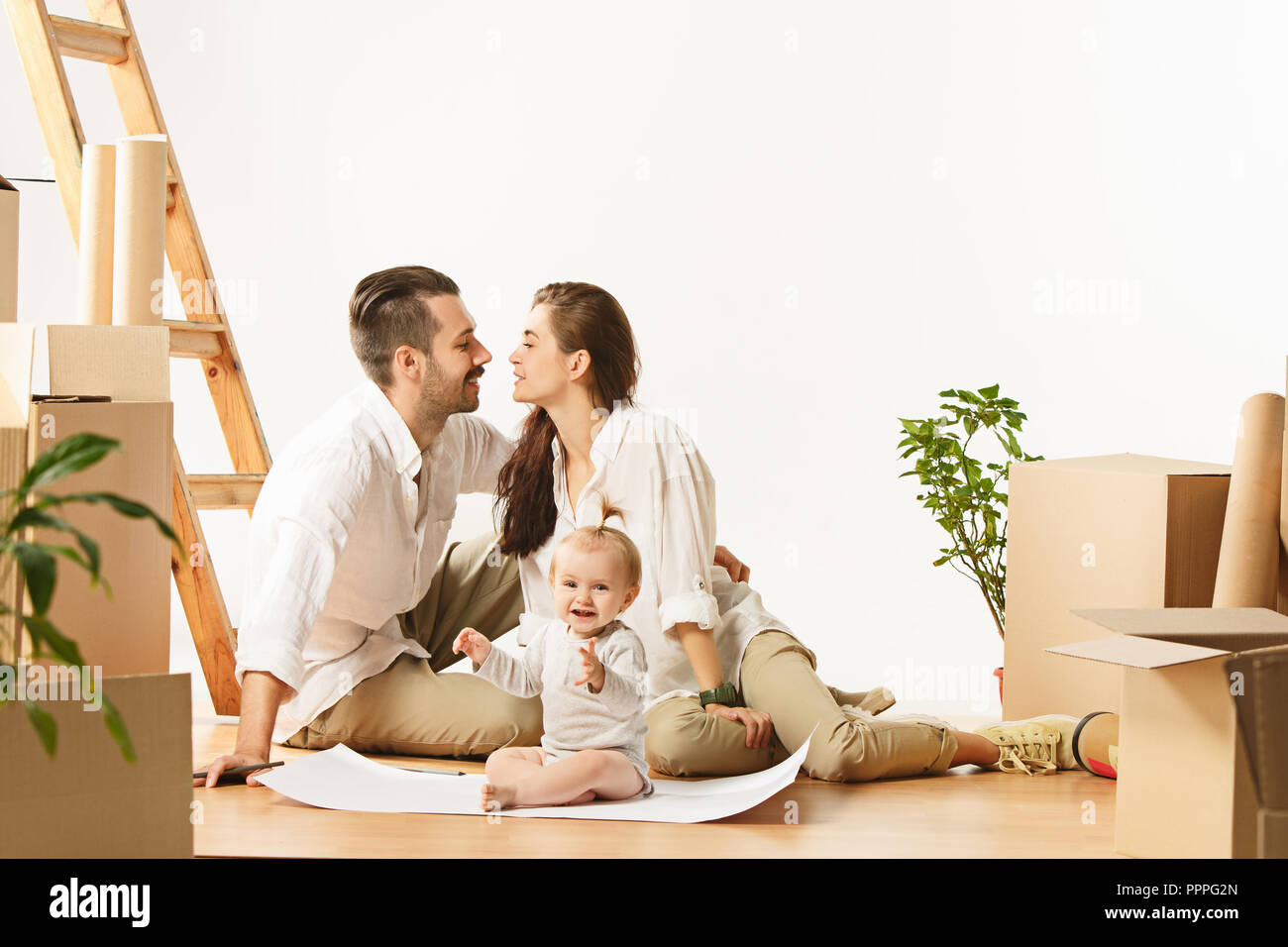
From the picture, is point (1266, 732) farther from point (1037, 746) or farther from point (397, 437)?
point (397, 437)

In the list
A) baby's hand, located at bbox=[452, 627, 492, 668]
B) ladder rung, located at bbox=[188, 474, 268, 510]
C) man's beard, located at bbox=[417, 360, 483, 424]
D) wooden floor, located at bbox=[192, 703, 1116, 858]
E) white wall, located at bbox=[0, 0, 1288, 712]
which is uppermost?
white wall, located at bbox=[0, 0, 1288, 712]

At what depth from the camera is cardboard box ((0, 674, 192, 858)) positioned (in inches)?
52.8

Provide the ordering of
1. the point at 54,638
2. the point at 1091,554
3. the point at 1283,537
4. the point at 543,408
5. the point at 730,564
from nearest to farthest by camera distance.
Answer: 1. the point at 54,638
2. the point at 1283,537
3. the point at 1091,554
4. the point at 543,408
5. the point at 730,564

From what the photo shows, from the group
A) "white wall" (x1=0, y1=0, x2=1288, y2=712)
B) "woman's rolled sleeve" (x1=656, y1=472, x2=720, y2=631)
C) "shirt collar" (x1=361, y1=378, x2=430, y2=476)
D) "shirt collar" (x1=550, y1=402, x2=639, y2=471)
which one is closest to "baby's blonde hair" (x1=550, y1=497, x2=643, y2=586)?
"woman's rolled sleeve" (x1=656, y1=472, x2=720, y2=631)

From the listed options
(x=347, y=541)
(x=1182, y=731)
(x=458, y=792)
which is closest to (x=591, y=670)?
(x=458, y=792)

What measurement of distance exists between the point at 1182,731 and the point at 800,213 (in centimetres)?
232

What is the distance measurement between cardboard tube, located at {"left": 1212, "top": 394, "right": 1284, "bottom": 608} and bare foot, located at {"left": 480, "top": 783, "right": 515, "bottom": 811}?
42.5 inches

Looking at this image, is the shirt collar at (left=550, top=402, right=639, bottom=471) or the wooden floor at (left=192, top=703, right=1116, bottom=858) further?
the shirt collar at (left=550, top=402, right=639, bottom=471)

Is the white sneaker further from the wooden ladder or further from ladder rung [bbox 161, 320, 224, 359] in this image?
ladder rung [bbox 161, 320, 224, 359]

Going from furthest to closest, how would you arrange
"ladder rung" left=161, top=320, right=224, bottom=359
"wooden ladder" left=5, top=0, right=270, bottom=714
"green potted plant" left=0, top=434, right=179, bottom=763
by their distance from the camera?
"ladder rung" left=161, top=320, right=224, bottom=359 → "wooden ladder" left=5, top=0, right=270, bottom=714 → "green potted plant" left=0, top=434, right=179, bottom=763

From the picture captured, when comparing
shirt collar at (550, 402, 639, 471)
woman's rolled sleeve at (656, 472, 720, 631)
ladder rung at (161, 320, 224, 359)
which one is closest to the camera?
woman's rolled sleeve at (656, 472, 720, 631)

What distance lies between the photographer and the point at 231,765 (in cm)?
191

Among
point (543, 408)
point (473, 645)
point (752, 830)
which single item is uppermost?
point (543, 408)
